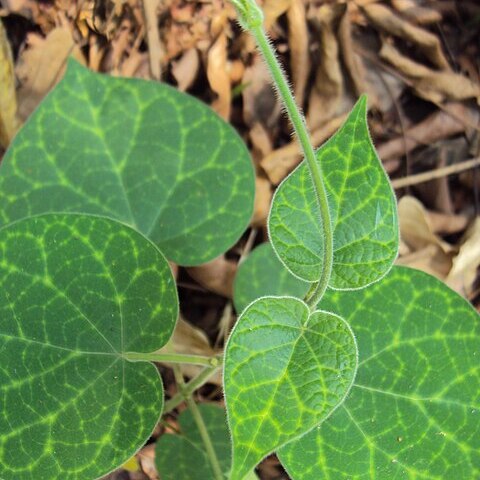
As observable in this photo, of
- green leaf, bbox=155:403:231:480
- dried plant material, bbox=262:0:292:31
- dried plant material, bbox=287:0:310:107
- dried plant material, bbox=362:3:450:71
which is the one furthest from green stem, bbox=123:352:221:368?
dried plant material, bbox=362:3:450:71

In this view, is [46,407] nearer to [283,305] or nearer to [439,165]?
[283,305]

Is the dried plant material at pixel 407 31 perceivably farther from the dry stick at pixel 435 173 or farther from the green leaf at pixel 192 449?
the green leaf at pixel 192 449

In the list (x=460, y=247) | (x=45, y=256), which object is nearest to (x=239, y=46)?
(x=460, y=247)

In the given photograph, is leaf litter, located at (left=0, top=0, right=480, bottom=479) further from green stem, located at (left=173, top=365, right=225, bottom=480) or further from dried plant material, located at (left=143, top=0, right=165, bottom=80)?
green stem, located at (left=173, top=365, right=225, bottom=480)

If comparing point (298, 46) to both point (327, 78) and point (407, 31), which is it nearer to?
point (327, 78)

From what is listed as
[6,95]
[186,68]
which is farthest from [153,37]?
[6,95]

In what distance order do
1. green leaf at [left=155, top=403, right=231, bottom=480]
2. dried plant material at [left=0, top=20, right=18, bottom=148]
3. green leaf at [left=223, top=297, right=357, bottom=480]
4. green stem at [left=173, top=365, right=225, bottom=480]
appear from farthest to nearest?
dried plant material at [left=0, top=20, right=18, bottom=148], green leaf at [left=155, top=403, right=231, bottom=480], green stem at [left=173, top=365, right=225, bottom=480], green leaf at [left=223, top=297, right=357, bottom=480]
